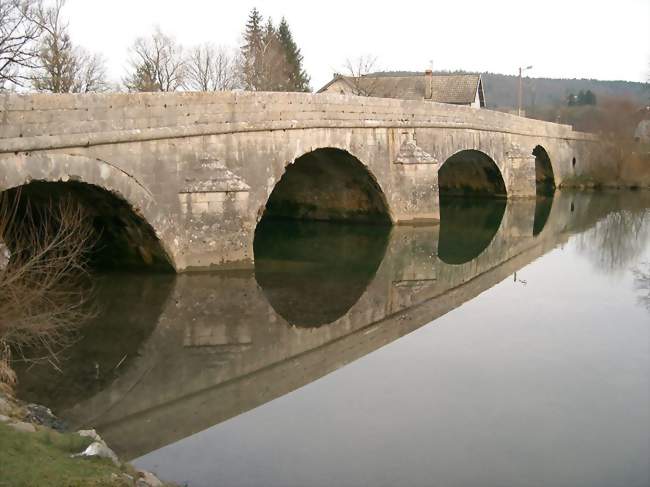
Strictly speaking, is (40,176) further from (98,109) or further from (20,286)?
(20,286)

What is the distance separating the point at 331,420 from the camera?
5.99 metres

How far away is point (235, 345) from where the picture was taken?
26.2 feet

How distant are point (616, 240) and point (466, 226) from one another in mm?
3572

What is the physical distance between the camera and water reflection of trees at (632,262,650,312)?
1024 centimetres

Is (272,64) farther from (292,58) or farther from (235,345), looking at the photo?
(235,345)

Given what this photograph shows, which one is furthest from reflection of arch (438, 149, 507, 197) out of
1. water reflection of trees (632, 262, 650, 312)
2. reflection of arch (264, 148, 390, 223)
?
water reflection of trees (632, 262, 650, 312)

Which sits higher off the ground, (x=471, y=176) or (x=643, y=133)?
(x=643, y=133)

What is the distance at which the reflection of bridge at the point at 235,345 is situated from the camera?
6070 mm

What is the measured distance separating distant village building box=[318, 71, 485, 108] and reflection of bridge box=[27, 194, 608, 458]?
2463 cm

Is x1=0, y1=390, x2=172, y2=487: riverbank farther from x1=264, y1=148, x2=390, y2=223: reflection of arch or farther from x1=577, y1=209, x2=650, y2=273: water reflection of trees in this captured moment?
x1=264, y1=148, x2=390, y2=223: reflection of arch

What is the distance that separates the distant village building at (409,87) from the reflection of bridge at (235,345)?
970 inches

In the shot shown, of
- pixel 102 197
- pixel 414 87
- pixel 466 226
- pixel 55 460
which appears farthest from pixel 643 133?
pixel 55 460

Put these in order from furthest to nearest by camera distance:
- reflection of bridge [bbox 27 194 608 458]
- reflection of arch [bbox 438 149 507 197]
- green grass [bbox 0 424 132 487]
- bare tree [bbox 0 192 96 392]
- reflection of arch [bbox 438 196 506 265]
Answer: reflection of arch [bbox 438 149 507 197]
reflection of arch [bbox 438 196 506 265]
bare tree [bbox 0 192 96 392]
reflection of bridge [bbox 27 194 608 458]
green grass [bbox 0 424 132 487]

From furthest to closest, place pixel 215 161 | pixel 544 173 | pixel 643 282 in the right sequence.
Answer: pixel 544 173 → pixel 643 282 → pixel 215 161
